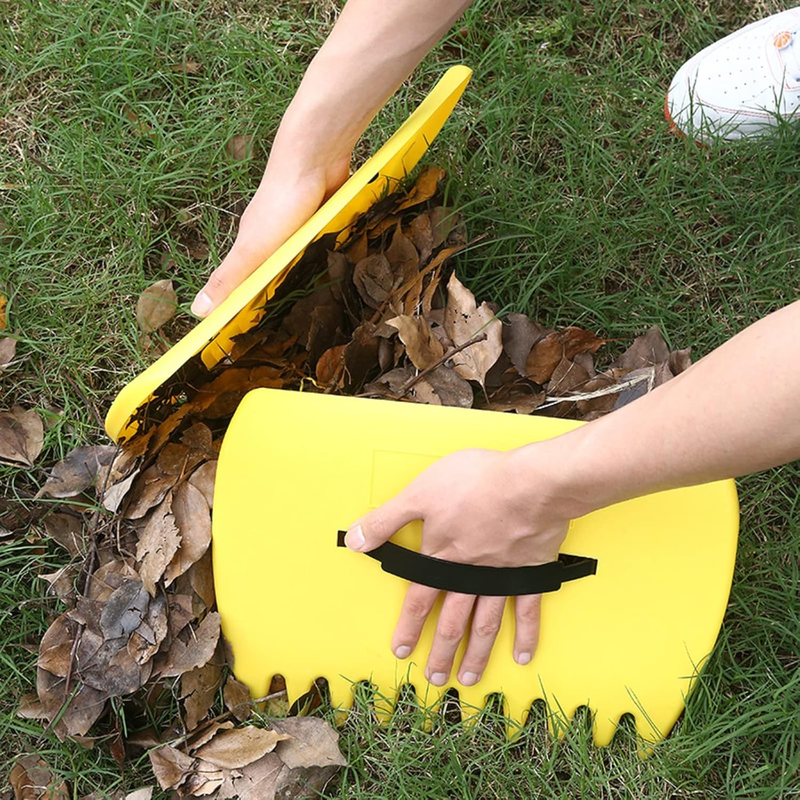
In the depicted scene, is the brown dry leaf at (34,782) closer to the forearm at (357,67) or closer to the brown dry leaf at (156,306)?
the brown dry leaf at (156,306)

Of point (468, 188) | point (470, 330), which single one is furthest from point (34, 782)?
point (468, 188)

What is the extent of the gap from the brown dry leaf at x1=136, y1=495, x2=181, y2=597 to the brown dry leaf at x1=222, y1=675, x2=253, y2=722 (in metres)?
0.18

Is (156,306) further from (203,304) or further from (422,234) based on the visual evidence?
(422,234)

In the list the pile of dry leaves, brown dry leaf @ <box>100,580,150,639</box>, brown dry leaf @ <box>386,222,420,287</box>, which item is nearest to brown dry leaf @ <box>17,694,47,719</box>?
the pile of dry leaves

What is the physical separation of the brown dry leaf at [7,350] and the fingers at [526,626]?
A: 3.40ft

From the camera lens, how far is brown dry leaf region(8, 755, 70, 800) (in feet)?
4.12

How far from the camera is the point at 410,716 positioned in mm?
1237

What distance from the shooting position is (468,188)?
155 centimetres

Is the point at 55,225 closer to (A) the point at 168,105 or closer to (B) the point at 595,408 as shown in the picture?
(A) the point at 168,105

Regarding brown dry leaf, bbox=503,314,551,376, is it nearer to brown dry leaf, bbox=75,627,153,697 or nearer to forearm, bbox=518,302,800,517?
forearm, bbox=518,302,800,517

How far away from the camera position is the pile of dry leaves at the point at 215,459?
121 centimetres

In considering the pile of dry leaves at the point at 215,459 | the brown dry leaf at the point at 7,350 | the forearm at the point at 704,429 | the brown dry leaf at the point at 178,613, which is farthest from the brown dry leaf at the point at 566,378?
the brown dry leaf at the point at 7,350

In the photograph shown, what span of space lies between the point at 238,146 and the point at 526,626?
1097mm

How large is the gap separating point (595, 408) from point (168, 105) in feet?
3.49
